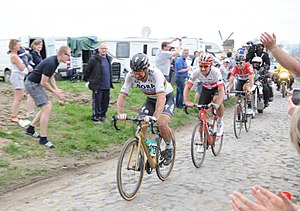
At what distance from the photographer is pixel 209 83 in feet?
28.8

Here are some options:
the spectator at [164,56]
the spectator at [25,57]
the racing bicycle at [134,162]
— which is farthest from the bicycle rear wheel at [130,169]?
the spectator at [164,56]

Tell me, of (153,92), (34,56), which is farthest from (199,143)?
(34,56)

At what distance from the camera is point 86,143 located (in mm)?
9000

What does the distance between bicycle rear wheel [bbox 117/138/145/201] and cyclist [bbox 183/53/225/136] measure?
1951 mm

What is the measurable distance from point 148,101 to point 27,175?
2424 millimetres

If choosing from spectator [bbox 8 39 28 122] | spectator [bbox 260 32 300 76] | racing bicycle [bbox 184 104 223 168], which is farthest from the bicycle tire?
spectator [bbox 8 39 28 122]

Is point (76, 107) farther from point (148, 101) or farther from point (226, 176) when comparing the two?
point (226, 176)

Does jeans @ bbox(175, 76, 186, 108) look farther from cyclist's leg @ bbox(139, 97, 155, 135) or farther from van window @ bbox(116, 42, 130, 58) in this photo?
van window @ bbox(116, 42, 130, 58)

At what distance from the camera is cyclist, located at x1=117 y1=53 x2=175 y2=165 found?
20.6 feet

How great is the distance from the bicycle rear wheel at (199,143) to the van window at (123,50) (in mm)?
20085

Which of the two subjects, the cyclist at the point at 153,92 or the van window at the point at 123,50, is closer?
the cyclist at the point at 153,92

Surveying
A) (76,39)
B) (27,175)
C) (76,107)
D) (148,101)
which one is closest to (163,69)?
(76,107)

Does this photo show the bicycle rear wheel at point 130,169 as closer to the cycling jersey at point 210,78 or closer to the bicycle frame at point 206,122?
the bicycle frame at point 206,122

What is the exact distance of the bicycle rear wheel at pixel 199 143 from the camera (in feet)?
25.2
